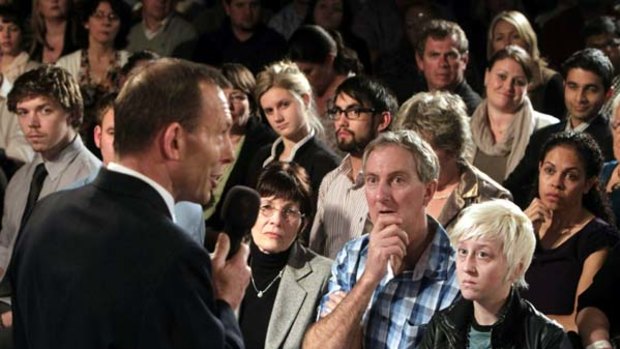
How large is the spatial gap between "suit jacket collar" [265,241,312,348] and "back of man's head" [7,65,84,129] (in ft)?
5.21

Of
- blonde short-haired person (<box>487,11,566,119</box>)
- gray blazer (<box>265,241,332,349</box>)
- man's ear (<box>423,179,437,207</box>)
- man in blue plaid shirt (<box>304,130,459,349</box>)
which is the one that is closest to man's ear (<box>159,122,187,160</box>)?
man in blue plaid shirt (<box>304,130,459,349</box>)

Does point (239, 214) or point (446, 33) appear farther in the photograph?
point (446, 33)

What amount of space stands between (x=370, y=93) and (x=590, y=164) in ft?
3.58

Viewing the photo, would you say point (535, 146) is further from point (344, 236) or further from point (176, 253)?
point (176, 253)

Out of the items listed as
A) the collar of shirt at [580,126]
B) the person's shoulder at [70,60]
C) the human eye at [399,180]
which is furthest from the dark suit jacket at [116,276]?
the person's shoulder at [70,60]

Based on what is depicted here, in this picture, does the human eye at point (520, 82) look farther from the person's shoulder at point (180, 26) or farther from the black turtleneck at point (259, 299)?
the person's shoulder at point (180, 26)

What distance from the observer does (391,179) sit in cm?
384

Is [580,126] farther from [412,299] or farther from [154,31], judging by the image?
[154,31]

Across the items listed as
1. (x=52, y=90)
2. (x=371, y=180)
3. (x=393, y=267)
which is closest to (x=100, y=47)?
(x=52, y=90)

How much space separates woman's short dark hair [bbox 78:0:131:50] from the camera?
24.4 feet

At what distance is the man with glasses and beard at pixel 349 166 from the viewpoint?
16.3 ft

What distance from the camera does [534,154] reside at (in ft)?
18.8

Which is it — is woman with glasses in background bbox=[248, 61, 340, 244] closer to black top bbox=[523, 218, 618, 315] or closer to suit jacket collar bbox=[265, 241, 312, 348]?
suit jacket collar bbox=[265, 241, 312, 348]

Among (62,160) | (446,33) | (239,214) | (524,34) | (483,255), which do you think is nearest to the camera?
(239,214)
